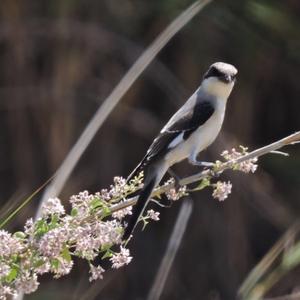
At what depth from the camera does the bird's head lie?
261 cm

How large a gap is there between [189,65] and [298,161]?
750 mm

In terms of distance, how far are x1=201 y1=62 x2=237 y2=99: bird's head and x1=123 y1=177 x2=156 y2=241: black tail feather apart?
0.56m

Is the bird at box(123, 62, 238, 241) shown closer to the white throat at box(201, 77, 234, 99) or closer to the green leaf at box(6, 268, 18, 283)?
the white throat at box(201, 77, 234, 99)

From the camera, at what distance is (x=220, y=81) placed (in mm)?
2621

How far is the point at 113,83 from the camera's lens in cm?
444

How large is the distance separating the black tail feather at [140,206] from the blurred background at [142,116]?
6.49 feet

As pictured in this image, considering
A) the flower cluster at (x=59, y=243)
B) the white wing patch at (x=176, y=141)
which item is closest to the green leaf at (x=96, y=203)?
the flower cluster at (x=59, y=243)

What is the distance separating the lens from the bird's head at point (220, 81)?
2609mm

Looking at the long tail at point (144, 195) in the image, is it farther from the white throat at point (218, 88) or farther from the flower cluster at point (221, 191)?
the white throat at point (218, 88)

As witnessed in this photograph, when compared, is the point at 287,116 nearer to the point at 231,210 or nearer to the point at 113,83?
the point at 231,210

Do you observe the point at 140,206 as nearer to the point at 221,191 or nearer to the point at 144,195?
the point at 144,195

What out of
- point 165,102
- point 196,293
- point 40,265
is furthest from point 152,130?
point 40,265

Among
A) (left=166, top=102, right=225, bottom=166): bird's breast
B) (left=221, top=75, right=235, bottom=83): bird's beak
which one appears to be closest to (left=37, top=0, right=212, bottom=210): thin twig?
(left=166, top=102, right=225, bottom=166): bird's breast

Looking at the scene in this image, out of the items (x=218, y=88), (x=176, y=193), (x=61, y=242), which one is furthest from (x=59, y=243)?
(x=218, y=88)
